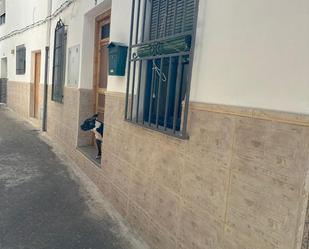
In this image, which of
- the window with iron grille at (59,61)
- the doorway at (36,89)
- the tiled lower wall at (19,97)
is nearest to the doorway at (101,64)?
the window with iron grille at (59,61)

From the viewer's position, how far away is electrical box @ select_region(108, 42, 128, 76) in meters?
3.89

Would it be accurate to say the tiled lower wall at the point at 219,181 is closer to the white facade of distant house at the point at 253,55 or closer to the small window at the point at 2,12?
the white facade of distant house at the point at 253,55

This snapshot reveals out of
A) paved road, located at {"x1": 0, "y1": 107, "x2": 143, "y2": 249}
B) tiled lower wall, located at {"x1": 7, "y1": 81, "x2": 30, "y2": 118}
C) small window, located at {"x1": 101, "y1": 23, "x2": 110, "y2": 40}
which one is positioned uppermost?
small window, located at {"x1": 101, "y1": 23, "x2": 110, "y2": 40}

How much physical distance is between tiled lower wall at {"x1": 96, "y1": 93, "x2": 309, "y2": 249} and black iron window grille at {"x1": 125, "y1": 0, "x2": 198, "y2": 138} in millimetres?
185

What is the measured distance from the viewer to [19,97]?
12508 millimetres

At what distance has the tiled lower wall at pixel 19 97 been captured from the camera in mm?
11478

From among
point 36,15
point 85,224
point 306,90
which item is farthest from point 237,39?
point 36,15

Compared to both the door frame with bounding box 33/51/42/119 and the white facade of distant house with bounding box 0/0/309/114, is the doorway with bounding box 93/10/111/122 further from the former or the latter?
the door frame with bounding box 33/51/42/119

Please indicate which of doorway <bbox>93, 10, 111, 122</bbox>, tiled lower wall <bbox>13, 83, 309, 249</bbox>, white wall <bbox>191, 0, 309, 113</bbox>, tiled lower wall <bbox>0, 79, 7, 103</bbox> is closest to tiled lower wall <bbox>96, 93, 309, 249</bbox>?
tiled lower wall <bbox>13, 83, 309, 249</bbox>

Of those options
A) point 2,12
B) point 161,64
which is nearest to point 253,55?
point 161,64

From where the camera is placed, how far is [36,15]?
10.3 meters

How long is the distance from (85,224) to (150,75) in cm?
185

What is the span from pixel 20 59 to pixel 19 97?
1.45 m

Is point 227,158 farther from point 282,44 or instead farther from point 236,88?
point 282,44
